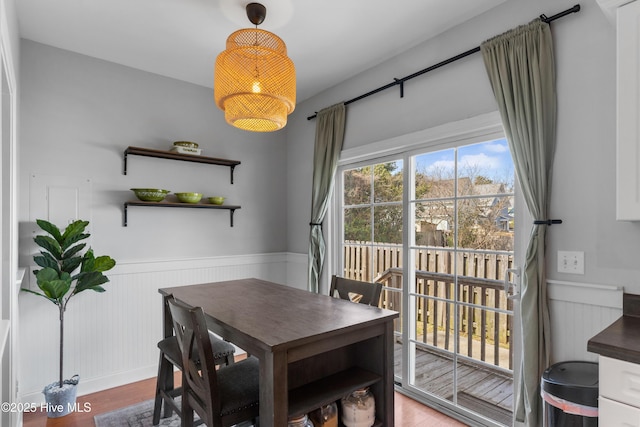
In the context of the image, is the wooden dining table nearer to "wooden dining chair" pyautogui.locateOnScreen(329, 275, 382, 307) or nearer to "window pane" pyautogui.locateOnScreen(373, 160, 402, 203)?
"wooden dining chair" pyautogui.locateOnScreen(329, 275, 382, 307)

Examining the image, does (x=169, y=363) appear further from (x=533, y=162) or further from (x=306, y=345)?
(x=533, y=162)

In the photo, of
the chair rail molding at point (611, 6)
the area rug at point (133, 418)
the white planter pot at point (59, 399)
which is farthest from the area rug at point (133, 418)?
the chair rail molding at point (611, 6)

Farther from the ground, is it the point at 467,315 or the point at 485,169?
the point at 485,169

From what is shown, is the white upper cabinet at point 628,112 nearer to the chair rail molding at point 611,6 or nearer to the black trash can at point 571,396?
the chair rail molding at point 611,6

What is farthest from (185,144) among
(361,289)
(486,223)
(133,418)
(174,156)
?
(486,223)

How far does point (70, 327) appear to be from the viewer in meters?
2.78

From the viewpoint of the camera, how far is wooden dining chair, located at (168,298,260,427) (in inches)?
59.4

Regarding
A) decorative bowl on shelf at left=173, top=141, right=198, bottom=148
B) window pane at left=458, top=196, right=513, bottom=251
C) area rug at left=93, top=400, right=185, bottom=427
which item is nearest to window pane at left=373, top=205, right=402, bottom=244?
window pane at left=458, top=196, right=513, bottom=251

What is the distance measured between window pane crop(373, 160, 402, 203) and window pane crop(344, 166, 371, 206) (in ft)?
0.29

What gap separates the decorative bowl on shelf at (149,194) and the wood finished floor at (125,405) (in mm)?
1536

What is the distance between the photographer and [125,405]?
2.64 m

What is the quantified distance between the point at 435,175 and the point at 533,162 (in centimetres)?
75

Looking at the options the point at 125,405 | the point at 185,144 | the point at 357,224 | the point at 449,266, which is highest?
the point at 185,144

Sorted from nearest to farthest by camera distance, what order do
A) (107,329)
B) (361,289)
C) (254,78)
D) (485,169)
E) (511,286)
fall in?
(254,78)
(511,286)
(361,289)
(485,169)
(107,329)
